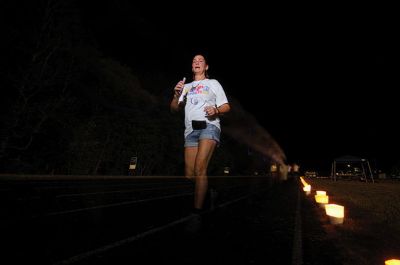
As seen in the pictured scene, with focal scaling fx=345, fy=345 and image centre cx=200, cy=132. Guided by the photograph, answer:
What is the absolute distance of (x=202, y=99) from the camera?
5086 mm

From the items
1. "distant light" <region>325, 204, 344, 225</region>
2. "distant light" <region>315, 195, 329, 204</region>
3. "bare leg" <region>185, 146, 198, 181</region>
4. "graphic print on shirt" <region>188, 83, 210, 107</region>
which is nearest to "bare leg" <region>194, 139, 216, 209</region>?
"bare leg" <region>185, 146, 198, 181</region>

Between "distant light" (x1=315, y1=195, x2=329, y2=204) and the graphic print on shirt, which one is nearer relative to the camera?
the graphic print on shirt

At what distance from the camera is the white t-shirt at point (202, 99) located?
16.6 feet

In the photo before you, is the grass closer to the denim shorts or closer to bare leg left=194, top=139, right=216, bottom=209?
bare leg left=194, top=139, right=216, bottom=209

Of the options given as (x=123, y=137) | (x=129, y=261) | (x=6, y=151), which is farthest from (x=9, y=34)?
(x=129, y=261)

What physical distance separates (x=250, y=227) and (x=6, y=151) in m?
16.7

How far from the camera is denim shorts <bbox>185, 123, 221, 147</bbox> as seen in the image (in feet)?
16.2

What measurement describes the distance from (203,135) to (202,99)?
55 centimetres

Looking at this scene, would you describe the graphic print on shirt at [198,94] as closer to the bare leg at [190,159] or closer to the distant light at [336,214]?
the bare leg at [190,159]

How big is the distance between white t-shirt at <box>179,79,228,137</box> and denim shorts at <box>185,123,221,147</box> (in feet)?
0.20

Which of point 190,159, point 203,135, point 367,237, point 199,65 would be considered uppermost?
point 199,65

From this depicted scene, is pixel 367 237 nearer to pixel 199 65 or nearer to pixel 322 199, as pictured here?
pixel 199 65

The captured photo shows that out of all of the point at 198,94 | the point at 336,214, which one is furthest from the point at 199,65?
the point at 336,214

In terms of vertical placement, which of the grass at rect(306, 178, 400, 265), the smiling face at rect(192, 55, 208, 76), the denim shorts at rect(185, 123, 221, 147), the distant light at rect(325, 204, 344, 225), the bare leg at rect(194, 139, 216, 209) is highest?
the smiling face at rect(192, 55, 208, 76)
